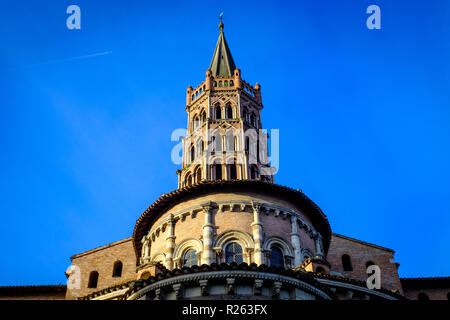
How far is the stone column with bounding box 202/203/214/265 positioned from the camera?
2478 centimetres

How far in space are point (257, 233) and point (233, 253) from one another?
1.50 meters

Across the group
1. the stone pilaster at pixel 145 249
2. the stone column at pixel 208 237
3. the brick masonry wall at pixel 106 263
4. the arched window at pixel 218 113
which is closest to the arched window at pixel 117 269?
the brick masonry wall at pixel 106 263

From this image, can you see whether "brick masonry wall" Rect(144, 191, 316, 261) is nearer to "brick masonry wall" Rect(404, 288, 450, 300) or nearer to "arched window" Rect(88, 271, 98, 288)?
"arched window" Rect(88, 271, 98, 288)

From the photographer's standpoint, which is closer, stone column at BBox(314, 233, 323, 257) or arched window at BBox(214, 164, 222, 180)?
stone column at BBox(314, 233, 323, 257)

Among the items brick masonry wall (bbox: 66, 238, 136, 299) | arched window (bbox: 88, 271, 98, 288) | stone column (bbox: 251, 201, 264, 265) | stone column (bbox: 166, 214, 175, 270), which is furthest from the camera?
arched window (bbox: 88, 271, 98, 288)

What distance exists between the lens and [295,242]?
26.5 m

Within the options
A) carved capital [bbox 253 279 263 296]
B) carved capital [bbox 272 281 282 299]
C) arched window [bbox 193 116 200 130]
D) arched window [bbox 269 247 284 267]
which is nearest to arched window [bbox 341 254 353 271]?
arched window [bbox 269 247 284 267]

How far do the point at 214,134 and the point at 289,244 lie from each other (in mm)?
12129

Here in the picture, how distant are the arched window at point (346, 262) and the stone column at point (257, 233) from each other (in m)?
11.8

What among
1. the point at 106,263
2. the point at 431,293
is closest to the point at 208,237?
the point at 106,263

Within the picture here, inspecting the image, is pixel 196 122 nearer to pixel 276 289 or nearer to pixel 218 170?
pixel 218 170

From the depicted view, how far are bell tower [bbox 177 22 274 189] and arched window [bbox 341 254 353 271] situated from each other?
23.4ft
